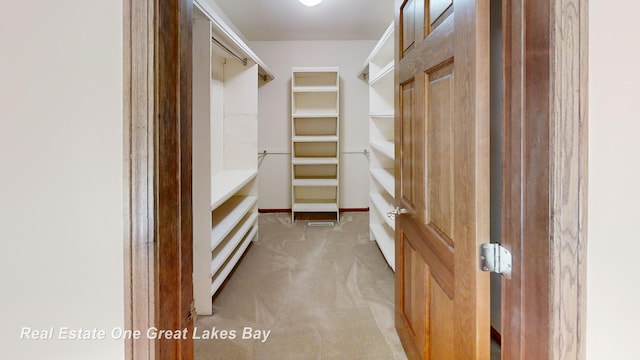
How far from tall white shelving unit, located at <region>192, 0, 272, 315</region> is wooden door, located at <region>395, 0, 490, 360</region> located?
1251mm

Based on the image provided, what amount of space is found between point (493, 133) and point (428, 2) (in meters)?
0.67

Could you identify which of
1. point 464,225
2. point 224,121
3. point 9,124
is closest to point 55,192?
point 9,124

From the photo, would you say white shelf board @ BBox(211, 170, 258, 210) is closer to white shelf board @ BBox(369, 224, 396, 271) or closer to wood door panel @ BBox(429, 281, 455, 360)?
white shelf board @ BBox(369, 224, 396, 271)

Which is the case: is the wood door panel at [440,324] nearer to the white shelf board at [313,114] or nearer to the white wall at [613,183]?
A: the white wall at [613,183]

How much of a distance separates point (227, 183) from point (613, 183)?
10.5 feet

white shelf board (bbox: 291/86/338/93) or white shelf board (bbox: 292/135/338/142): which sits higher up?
white shelf board (bbox: 291/86/338/93)

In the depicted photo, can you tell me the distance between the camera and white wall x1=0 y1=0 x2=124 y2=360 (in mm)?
873

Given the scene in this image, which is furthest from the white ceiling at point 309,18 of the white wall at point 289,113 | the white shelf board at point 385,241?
the white shelf board at point 385,241

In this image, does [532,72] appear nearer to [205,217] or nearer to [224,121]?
[205,217]

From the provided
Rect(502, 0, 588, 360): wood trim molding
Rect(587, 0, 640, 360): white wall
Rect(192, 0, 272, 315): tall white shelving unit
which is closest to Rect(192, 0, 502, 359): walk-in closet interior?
Rect(192, 0, 272, 315): tall white shelving unit

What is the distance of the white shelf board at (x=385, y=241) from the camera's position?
10.9 ft

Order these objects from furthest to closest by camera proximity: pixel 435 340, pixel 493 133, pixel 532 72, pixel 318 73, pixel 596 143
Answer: pixel 318 73 < pixel 493 133 < pixel 435 340 < pixel 532 72 < pixel 596 143

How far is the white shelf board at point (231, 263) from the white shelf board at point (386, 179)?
1.41 metres

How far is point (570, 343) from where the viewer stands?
29.6 inches
